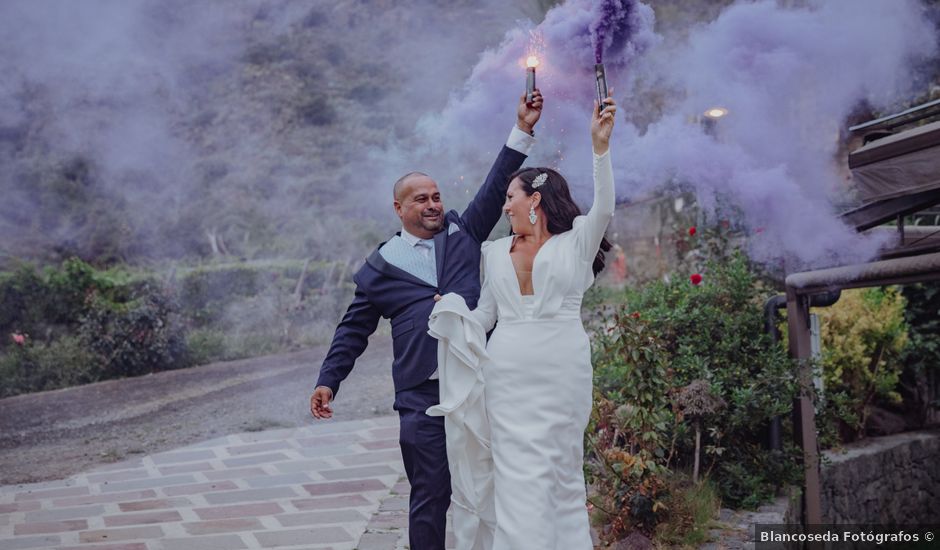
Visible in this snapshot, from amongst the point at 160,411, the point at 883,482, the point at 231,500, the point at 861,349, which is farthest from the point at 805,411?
the point at 160,411

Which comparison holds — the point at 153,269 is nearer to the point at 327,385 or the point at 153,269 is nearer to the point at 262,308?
the point at 262,308

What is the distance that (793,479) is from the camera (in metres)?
5.10

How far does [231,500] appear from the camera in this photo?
5.02 m

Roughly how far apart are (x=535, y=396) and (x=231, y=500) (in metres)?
2.81

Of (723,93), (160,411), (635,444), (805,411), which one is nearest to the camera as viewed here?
(635,444)

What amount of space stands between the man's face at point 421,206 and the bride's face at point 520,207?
0.34 m

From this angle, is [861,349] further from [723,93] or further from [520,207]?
[520,207]

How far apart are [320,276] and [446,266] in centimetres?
894

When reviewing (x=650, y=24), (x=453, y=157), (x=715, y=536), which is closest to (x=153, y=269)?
(x=453, y=157)

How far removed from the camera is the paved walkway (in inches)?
169

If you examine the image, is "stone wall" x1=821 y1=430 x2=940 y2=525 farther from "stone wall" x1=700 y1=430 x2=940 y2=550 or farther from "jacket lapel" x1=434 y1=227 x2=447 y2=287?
"jacket lapel" x1=434 y1=227 x2=447 y2=287

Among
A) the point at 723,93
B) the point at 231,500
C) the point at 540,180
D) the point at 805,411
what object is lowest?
the point at 231,500

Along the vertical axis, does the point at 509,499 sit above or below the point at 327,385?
below

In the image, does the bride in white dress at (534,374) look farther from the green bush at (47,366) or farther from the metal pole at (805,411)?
the green bush at (47,366)
